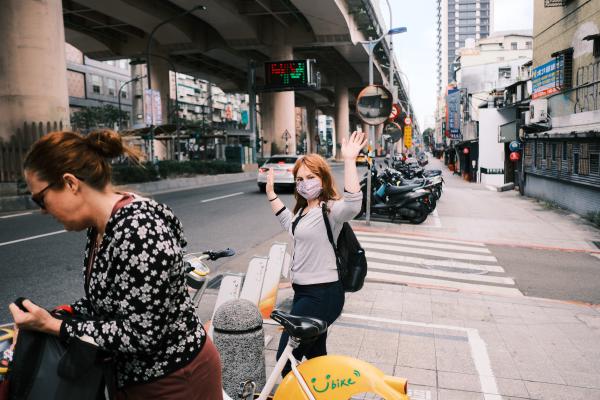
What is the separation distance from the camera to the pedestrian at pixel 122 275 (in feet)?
5.48

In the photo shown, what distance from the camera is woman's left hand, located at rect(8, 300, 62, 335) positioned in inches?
62.7

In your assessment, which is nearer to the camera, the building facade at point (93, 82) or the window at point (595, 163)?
the window at point (595, 163)

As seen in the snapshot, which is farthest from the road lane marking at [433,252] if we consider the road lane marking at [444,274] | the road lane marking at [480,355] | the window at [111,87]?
the window at [111,87]

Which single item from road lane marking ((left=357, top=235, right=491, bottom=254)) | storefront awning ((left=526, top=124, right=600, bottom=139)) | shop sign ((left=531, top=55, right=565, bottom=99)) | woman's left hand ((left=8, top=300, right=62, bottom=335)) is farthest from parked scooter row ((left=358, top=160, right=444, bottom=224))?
woman's left hand ((left=8, top=300, right=62, bottom=335))

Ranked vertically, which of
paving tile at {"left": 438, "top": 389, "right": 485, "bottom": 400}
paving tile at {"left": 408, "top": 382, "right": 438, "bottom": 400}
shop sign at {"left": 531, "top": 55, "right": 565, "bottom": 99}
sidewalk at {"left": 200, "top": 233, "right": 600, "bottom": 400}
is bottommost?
sidewalk at {"left": 200, "top": 233, "right": 600, "bottom": 400}

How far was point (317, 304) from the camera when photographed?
3.34 meters

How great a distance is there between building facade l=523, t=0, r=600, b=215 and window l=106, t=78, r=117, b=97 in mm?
58173

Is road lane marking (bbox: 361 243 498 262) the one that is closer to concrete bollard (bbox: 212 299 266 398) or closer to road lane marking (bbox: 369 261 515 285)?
road lane marking (bbox: 369 261 515 285)

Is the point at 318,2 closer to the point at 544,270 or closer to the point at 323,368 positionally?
the point at 544,270

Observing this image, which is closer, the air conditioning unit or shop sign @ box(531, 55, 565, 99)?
shop sign @ box(531, 55, 565, 99)

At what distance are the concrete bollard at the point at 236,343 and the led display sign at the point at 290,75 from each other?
36.0 m

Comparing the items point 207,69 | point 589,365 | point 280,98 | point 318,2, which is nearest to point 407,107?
point 207,69

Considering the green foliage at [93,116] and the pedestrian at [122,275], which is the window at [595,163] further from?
the green foliage at [93,116]

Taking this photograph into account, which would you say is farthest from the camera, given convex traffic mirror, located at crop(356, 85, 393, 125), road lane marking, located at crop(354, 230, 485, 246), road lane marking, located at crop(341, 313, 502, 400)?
road lane marking, located at crop(354, 230, 485, 246)
